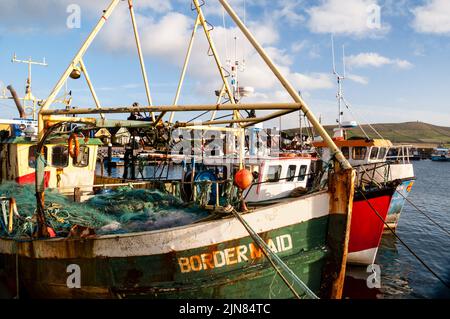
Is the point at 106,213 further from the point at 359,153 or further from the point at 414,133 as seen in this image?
the point at 414,133

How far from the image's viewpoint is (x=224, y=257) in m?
6.09

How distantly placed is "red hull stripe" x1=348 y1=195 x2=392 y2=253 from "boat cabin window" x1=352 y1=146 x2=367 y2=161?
20.8 feet

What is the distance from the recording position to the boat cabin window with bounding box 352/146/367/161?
18159 millimetres

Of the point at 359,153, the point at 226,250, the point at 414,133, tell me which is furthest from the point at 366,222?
the point at 414,133

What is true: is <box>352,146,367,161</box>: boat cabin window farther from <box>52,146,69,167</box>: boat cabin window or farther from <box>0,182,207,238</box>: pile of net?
<box>52,146,69,167</box>: boat cabin window

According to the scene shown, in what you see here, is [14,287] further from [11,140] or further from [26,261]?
Result: [11,140]

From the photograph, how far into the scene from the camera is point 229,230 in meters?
6.07

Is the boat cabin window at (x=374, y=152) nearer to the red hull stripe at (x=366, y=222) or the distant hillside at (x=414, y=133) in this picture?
the red hull stripe at (x=366, y=222)

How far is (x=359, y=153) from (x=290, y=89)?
13140mm

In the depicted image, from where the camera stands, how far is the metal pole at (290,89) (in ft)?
20.3

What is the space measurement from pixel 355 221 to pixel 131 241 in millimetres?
8651

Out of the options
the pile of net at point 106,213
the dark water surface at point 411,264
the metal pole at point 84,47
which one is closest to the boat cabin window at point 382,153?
the dark water surface at point 411,264

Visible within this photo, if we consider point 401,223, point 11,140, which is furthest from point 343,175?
point 401,223

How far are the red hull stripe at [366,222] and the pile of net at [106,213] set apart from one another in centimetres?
617
